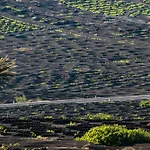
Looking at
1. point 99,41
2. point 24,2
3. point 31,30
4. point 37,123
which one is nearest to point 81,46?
point 99,41

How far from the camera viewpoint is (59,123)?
108ft

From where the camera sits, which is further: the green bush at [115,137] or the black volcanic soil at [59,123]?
the black volcanic soil at [59,123]

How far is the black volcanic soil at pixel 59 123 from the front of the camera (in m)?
24.6

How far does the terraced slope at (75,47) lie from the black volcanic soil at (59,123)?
4.24 metres

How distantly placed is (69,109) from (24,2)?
43.2 meters

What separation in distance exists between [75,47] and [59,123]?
3850cm

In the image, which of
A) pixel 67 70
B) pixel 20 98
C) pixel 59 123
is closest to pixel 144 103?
pixel 20 98

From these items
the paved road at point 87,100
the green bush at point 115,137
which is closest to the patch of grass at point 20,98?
the paved road at point 87,100

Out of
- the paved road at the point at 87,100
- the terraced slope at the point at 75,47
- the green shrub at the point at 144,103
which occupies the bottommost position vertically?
the terraced slope at the point at 75,47

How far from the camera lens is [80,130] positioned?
96.6ft

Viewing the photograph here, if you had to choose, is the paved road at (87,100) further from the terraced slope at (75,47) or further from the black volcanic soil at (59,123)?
the terraced slope at (75,47)

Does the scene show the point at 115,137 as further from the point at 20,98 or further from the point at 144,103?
the point at 20,98

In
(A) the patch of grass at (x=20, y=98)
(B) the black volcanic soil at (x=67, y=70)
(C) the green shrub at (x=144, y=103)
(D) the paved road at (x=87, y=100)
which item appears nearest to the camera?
(B) the black volcanic soil at (x=67, y=70)

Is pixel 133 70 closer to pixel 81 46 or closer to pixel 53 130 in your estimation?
pixel 81 46
